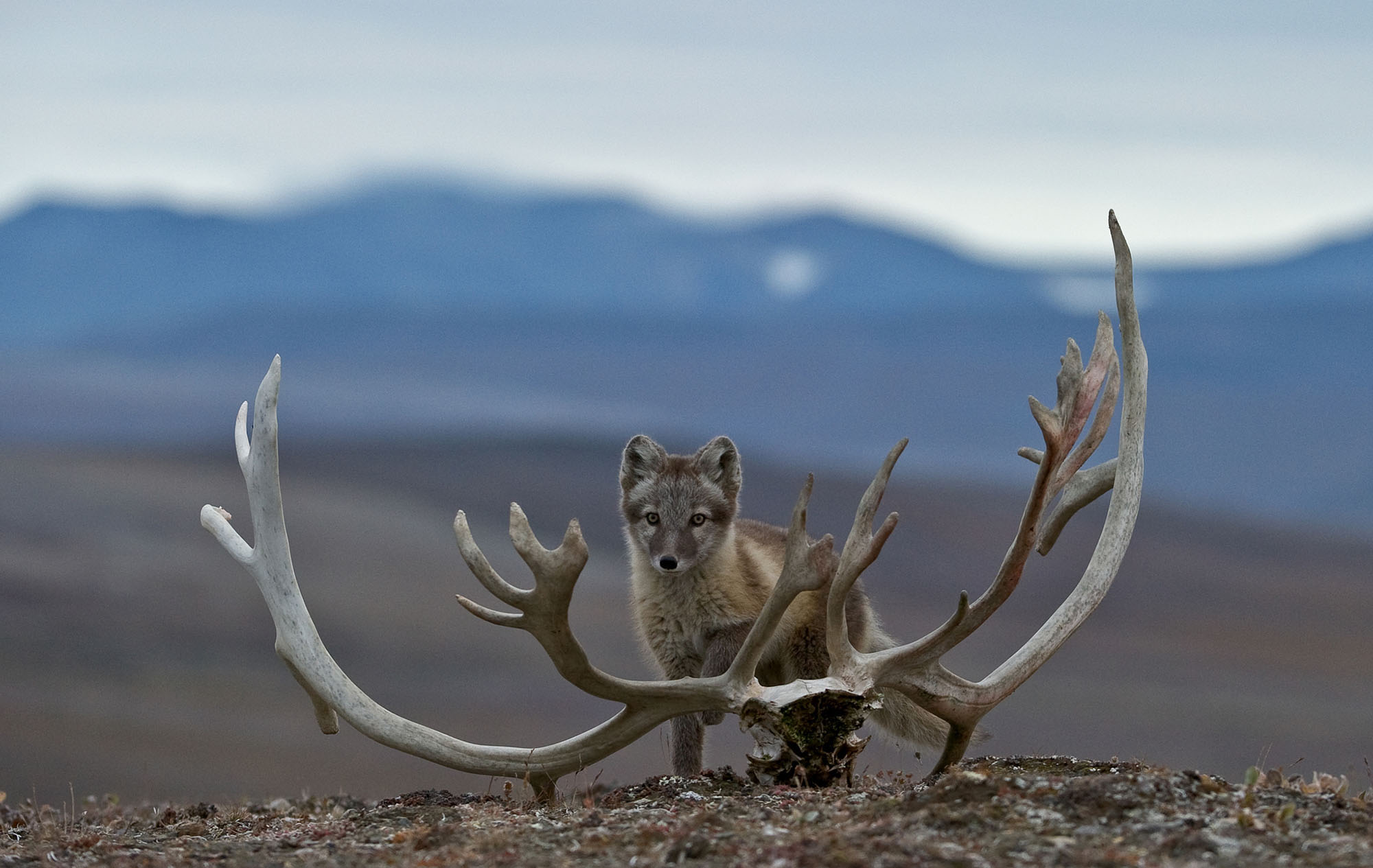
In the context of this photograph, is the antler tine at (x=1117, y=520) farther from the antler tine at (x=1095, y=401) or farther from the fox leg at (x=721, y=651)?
the fox leg at (x=721, y=651)

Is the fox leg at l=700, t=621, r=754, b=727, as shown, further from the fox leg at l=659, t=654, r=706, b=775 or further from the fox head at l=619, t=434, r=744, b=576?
the fox head at l=619, t=434, r=744, b=576

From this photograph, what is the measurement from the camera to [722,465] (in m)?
9.05

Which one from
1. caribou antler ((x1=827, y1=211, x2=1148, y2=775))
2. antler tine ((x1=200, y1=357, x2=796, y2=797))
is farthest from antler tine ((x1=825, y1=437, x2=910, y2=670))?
antler tine ((x1=200, y1=357, x2=796, y2=797))

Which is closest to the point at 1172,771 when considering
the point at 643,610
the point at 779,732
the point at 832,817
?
the point at 832,817

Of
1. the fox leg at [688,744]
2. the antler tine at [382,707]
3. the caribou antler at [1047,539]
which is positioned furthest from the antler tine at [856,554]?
the fox leg at [688,744]

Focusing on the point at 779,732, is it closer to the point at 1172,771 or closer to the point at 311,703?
the point at 1172,771

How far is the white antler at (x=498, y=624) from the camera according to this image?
7.32m

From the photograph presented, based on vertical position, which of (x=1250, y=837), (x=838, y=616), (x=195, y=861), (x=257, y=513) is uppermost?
(x=257, y=513)

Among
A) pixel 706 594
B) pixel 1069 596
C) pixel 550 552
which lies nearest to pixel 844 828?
pixel 550 552

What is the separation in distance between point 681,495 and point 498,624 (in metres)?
2.00

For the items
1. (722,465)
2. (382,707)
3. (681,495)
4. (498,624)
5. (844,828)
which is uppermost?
(722,465)

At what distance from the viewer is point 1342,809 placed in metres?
5.98

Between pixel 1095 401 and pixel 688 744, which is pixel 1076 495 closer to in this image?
pixel 1095 401

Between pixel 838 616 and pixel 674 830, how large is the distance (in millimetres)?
1889
